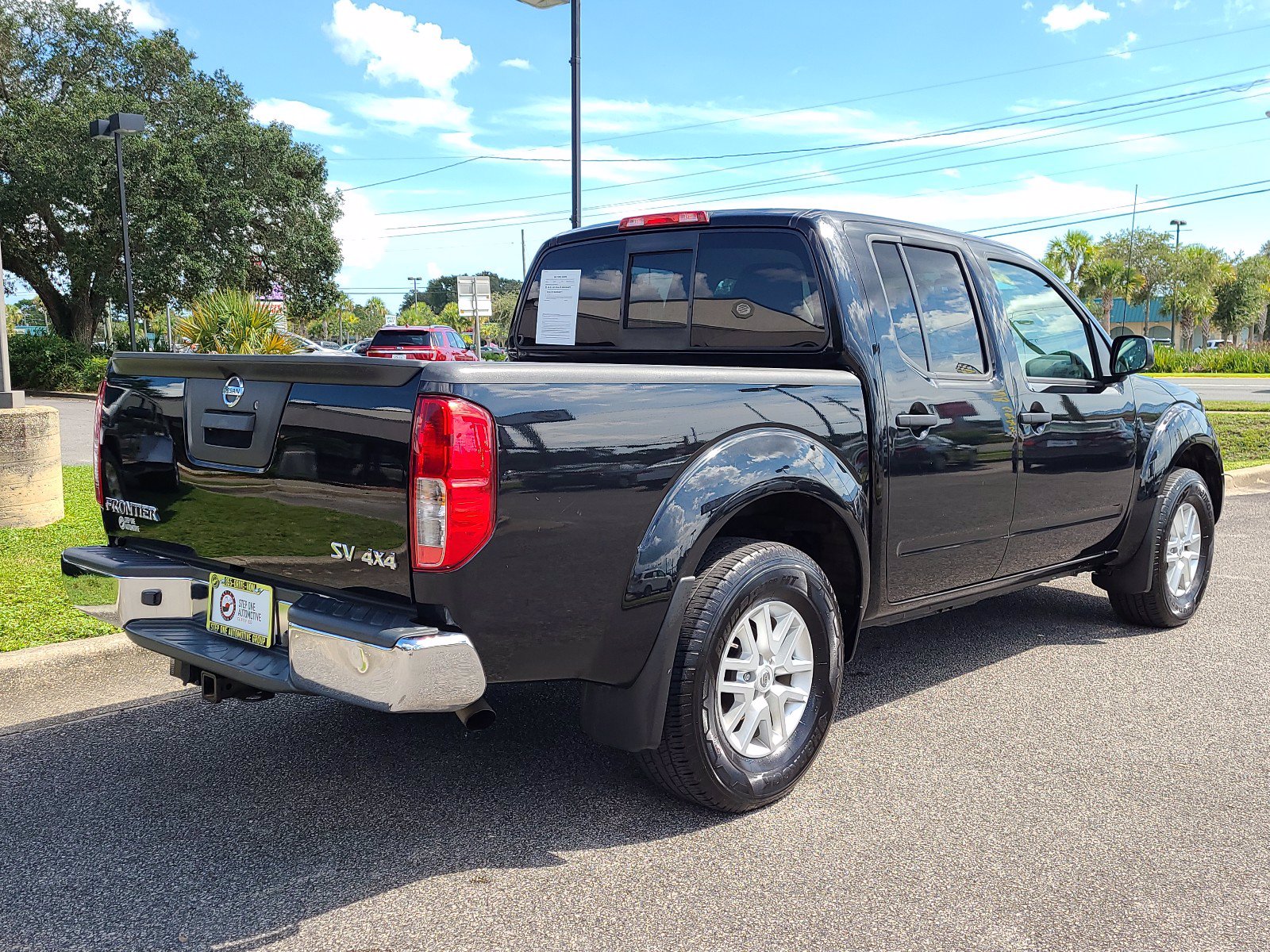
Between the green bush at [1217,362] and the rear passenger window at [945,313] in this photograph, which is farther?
the green bush at [1217,362]

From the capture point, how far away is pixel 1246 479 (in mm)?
11602

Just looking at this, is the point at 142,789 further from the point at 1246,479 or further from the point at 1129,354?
the point at 1246,479

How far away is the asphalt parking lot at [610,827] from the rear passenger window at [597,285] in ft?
5.18

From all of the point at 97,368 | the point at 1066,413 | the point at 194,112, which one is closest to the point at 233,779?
the point at 1066,413

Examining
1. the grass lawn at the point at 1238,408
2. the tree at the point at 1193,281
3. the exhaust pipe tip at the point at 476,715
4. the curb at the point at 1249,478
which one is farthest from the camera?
the tree at the point at 1193,281

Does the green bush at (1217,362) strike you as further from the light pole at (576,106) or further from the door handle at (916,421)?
the door handle at (916,421)

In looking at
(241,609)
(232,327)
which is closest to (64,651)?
(241,609)

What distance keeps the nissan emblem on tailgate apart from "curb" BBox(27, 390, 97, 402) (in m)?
23.8

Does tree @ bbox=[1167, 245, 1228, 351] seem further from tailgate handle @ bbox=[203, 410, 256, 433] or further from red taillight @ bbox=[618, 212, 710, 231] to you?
tailgate handle @ bbox=[203, 410, 256, 433]

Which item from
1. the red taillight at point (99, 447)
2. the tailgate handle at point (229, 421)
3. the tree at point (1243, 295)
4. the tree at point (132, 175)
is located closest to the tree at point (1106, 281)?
the tree at point (1243, 295)

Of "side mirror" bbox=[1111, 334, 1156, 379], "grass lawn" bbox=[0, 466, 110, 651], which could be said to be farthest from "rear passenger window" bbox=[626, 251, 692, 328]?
"grass lawn" bbox=[0, 466, 110, 651]

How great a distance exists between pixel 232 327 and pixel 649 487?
53.4 feet

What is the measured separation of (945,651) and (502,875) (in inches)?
119

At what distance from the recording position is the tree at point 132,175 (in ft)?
94.9
